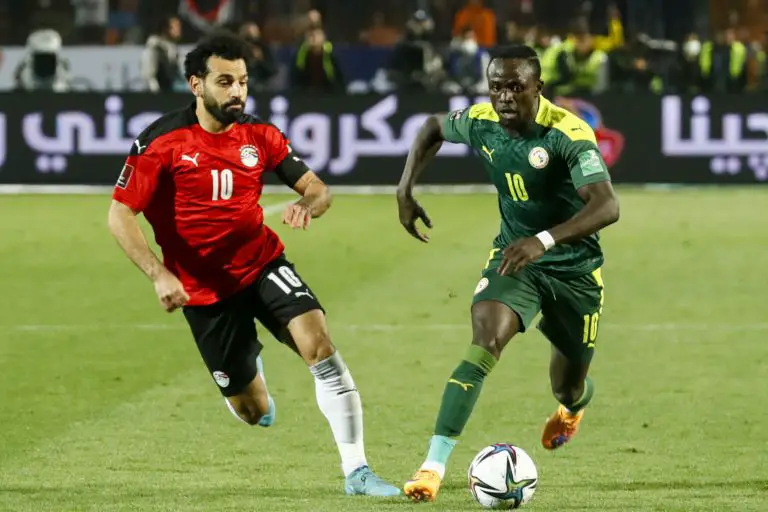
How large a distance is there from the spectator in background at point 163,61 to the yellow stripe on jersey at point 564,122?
16925 millimetres

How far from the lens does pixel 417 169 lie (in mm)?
8203

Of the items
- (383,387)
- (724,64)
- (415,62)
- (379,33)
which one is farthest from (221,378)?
(379,33)

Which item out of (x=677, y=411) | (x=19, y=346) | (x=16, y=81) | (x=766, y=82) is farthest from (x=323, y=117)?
(x=677, y=411)

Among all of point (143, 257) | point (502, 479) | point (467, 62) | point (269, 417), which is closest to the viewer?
point (502, 479)

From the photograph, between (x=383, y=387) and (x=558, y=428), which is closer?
(x=558, y=428)

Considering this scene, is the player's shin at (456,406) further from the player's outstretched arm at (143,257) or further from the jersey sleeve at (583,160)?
the player's outstretched arm at (143,257)

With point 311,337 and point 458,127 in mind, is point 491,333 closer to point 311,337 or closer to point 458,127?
point 311,337

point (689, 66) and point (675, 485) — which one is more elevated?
point (675, 485)

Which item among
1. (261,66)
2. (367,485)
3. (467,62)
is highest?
(367,485)

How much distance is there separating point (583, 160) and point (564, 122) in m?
0.29

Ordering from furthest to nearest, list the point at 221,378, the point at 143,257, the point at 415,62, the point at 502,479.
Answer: the point at 415,62 < the point at 221,378 < the point at 143,257 < the point at 502,479

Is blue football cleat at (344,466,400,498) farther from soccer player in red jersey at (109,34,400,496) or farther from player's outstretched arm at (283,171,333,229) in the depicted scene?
player's outstretched arm at (283,171,333,229)

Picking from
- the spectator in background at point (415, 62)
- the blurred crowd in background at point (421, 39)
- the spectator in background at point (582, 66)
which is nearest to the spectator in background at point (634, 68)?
the blurred crowd in background at point (421, 39)

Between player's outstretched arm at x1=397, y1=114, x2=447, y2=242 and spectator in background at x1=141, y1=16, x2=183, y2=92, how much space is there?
53.2 feet
